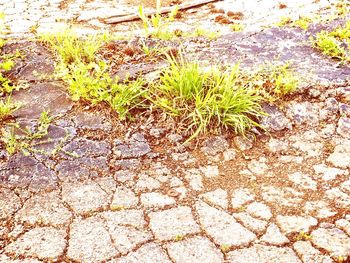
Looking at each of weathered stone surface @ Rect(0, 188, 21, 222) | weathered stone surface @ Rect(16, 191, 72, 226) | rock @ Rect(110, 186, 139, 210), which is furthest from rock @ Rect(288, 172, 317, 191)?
weathered stone surface @ Rect(0, 188, 21, 222)

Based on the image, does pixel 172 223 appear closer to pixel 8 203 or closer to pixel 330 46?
pixel 8 203

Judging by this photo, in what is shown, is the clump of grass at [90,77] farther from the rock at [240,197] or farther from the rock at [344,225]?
the rock at [344,225]

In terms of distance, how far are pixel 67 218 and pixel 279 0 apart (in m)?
3.34

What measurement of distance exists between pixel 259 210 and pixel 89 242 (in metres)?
0.87

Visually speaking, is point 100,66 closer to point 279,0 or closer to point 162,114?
point 162,114

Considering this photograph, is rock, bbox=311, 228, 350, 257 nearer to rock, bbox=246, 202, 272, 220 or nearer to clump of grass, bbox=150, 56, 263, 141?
rock, bbox=246, 202, 272, 220

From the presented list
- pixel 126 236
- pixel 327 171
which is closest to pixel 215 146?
pixel 327 171

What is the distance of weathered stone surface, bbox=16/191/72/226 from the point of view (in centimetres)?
223

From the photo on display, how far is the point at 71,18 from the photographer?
438cm

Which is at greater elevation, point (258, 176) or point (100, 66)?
point (100, 66)

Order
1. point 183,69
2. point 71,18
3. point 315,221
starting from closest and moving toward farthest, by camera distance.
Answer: point 315,221 < point 183,69 < point 71,18

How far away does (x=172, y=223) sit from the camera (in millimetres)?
2232

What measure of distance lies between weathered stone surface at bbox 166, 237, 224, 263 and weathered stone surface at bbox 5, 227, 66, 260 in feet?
1.69

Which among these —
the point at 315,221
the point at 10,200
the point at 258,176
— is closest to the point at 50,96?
the point at 10,200
